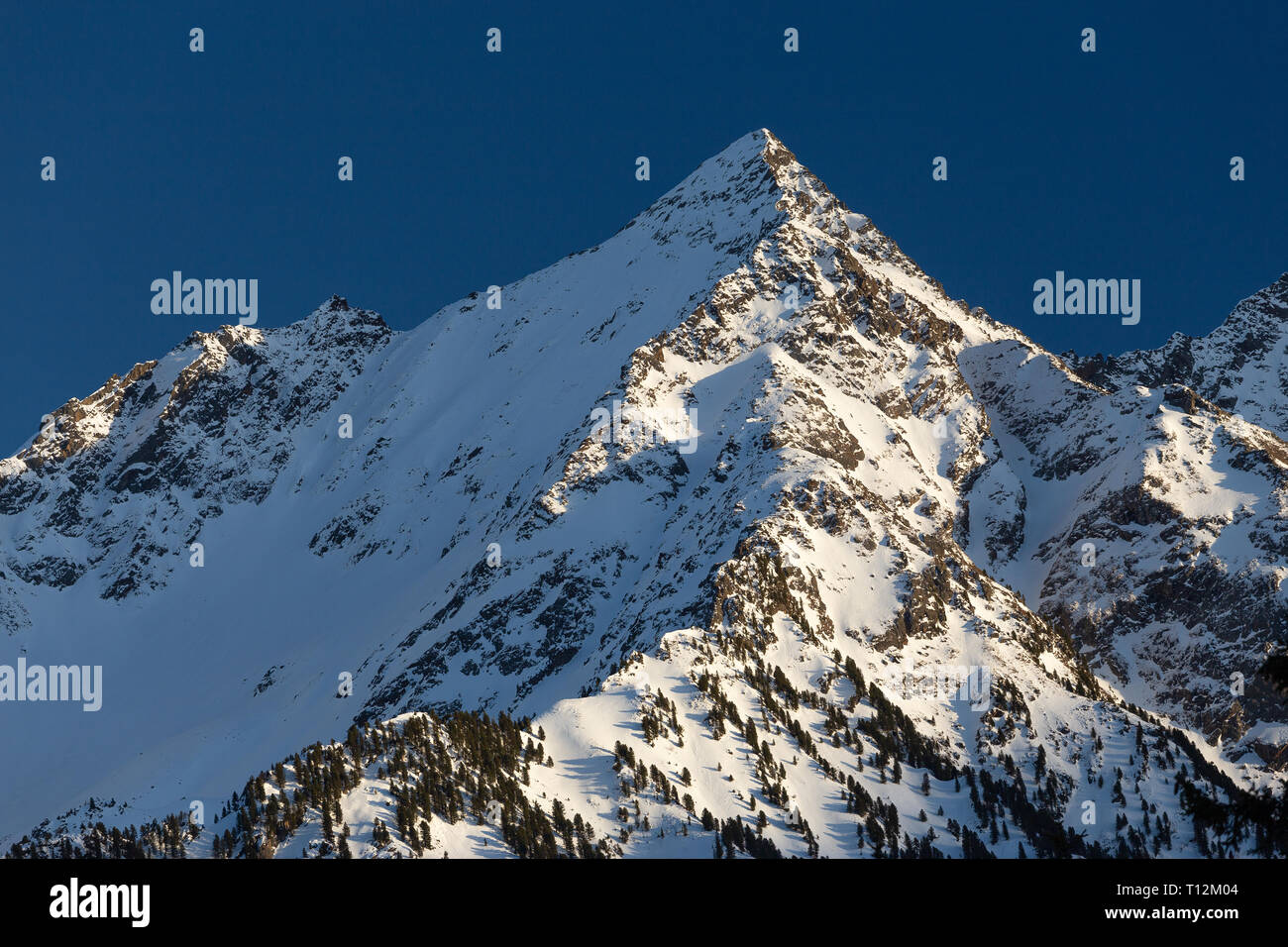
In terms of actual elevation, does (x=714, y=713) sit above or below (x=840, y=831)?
above

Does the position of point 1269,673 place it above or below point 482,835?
above

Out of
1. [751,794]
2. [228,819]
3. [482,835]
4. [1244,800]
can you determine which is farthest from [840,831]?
[1244,800]

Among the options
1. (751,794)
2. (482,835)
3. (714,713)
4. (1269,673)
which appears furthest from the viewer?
(714,713)

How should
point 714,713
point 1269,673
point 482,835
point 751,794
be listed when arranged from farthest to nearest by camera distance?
point 714,713, point 751,794, point 482,835, point 1269,673

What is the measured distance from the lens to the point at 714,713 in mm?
181250
